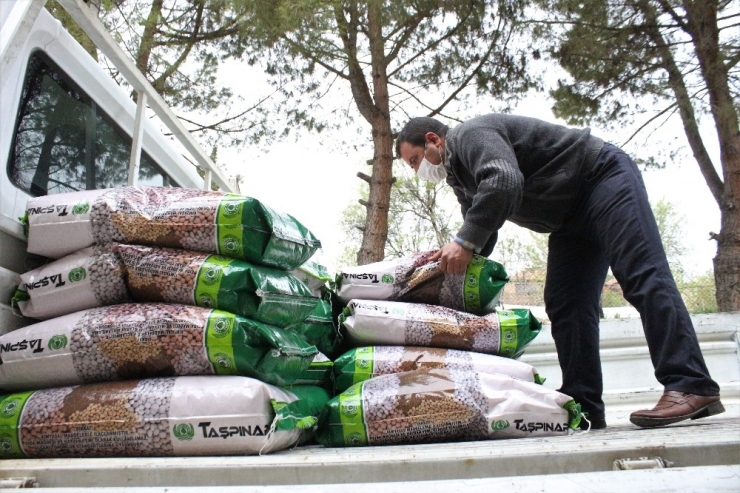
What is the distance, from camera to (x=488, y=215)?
2.02 meters

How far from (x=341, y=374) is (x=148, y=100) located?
146cm

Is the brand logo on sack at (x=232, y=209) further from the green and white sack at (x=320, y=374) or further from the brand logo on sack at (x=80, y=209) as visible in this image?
the green and white sack at (x=320, y=374)

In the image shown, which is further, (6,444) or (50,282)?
(50,282)

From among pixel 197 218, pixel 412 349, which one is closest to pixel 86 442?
pixel 197 218

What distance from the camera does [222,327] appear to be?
1.61 m

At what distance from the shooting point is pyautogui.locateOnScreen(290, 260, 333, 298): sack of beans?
2.41 m

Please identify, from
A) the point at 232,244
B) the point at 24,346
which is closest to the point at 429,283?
the point at 232,244

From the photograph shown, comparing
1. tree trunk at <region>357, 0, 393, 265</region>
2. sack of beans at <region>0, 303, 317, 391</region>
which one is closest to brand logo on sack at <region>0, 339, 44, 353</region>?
sack of beans at <region>0, 303, 317, 391</region>

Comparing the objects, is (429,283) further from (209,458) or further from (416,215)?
(416,215)

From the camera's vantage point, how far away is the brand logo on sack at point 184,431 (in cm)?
150

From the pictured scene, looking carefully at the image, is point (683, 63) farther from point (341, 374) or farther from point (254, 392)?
point (254, 392)

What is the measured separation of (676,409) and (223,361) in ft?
4.00

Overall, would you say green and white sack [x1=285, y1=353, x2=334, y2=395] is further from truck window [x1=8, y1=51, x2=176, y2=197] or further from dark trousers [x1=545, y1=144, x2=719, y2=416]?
truck window [x1=8, y1=51, x2=176, y2=197]

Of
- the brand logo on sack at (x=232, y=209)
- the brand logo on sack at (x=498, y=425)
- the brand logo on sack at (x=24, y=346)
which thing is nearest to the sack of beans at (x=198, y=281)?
the brand logo on sack at (x=232, y=209)
